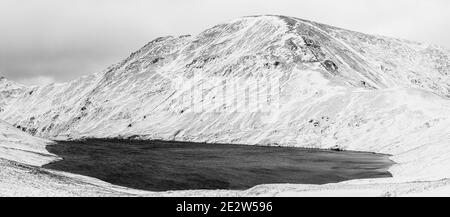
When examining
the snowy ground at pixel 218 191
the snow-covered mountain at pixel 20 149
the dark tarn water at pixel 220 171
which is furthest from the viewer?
the snow-covered mountain at pixel 20 149

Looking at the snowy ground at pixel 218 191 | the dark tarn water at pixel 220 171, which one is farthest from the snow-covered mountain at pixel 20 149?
the snowy ground at pixel 218 191

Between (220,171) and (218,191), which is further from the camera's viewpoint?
(220,171)

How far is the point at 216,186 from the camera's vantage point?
63.1 metres

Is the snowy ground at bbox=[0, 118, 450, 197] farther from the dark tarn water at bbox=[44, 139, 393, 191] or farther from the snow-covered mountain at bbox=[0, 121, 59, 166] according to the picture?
the snow-covered mountain at bbox=[0, 121, 59, 166]

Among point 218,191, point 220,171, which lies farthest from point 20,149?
point 218,191

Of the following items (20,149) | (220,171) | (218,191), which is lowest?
(218,191)

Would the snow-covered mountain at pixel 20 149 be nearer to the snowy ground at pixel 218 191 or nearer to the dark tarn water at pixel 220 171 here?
the dark tarn water at pixel 220 171

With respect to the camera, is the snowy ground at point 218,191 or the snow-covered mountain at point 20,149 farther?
the snow-covered mountain at point 20,149

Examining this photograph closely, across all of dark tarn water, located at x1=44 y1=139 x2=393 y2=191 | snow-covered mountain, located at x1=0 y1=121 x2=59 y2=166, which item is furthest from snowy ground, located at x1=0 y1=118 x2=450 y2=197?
snow-covered mountain, located at x1=0 y1=121 x2=59 y2=166

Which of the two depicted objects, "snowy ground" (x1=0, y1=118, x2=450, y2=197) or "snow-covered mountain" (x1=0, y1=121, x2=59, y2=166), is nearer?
"snowy ground" (x1=0, y1=118, x2=450, y2=197)

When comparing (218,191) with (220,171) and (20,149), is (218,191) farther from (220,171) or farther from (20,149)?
(20,149)

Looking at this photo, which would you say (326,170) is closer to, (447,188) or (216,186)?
(216,186)
